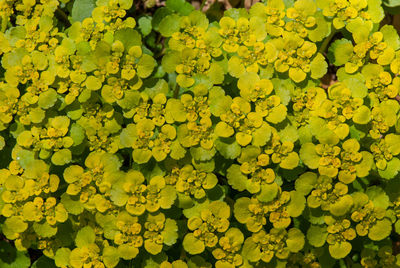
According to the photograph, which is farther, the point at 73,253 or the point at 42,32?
the point at 42,32

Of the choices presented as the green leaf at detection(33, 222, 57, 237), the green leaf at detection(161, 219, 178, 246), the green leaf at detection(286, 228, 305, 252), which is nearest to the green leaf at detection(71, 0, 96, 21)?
the green leaf at detection(33, 222, 57, 237)

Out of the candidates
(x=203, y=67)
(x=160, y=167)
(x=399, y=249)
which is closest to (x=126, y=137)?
(x=160, y=167)

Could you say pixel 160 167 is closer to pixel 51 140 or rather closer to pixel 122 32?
pixel 51 140

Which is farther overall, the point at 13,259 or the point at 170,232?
the point at 13,259

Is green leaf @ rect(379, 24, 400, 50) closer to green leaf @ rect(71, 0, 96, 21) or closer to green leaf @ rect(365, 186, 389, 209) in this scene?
green leaf @ rect(365, 186, 389, 209)

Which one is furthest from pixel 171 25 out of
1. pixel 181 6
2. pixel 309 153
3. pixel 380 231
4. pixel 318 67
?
pixel 380 231

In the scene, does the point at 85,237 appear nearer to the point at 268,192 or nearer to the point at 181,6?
the point at 268,192

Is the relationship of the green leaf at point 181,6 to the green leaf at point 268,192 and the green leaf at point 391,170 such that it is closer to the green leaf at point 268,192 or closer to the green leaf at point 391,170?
the green leaf at point 268,192
